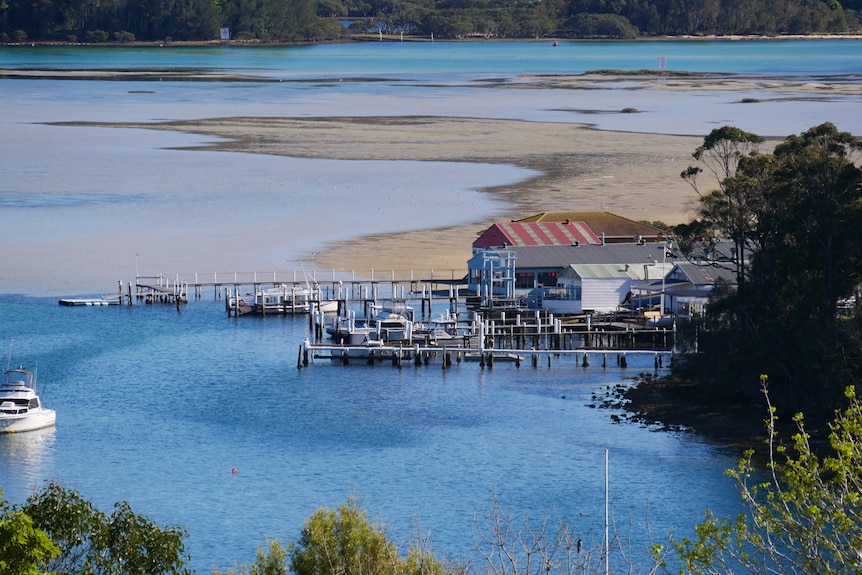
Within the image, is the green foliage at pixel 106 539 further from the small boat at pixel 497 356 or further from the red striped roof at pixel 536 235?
the red striped roof at pixel 536 235

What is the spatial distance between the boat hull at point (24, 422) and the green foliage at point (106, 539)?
23.6m

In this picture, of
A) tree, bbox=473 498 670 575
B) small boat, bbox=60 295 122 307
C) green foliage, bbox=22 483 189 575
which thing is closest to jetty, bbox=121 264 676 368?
small boat, bbox=60 295 122 307

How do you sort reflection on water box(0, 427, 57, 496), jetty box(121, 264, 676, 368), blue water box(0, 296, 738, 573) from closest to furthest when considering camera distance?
blue water box(0, 296, 738, 573), reflection on water box(0, 427, 57, 496), jetty box(121, 264, 676, 368)

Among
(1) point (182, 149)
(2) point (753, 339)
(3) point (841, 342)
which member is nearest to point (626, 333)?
(2) point (753, 339)

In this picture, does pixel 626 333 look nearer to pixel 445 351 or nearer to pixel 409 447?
pixel 445 351

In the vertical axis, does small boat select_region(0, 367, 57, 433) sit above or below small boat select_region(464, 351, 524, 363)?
above

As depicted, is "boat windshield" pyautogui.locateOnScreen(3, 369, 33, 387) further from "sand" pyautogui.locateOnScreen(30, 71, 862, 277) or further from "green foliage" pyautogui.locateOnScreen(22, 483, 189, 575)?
"green foliage" pyautogui.locateOnScreen(22, 483, 189, 575)

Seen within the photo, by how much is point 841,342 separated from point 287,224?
150ft

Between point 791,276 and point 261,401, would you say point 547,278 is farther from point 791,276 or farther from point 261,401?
point 791,276

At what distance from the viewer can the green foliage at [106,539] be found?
66.2 feet

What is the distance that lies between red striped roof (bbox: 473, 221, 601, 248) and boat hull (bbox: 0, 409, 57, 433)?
2618 centimetres

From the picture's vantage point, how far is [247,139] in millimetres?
122938

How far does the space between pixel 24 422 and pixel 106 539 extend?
79.3 ft

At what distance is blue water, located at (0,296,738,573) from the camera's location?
36906 millimetres
